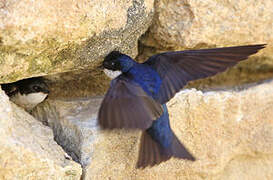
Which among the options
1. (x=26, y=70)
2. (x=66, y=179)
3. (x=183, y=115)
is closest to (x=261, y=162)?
(x=183, y=115)

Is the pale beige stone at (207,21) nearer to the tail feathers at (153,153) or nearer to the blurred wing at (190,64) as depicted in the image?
the blurred wing at (190,64)

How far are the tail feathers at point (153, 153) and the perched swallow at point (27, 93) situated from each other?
17.6 inches

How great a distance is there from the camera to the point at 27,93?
1600 mm

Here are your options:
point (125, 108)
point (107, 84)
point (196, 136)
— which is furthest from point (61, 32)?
point (196, 136)

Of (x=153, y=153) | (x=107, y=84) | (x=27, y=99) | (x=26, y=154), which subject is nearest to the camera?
(x=26, y=154)

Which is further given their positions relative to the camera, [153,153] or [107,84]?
[107,84]

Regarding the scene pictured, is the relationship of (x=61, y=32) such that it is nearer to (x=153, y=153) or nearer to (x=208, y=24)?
(x=153, y=153)

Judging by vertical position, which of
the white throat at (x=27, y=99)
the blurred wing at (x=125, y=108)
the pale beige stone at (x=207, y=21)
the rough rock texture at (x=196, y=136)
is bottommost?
the rough rock texture at (x=196, y=136)

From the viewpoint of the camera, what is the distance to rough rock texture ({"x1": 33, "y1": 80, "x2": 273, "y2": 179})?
1.43 metres

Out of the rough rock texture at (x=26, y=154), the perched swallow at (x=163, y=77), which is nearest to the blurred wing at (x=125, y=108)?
the perched swallow at (x=163, y=77)

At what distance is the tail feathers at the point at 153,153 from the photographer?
4.57ft

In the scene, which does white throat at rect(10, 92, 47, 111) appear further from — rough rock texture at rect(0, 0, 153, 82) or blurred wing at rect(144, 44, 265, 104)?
blurred wing at rect(144, 44, 265, 104)

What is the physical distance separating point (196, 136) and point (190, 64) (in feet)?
1.11

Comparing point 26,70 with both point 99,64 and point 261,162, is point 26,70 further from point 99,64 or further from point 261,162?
point 261,162
